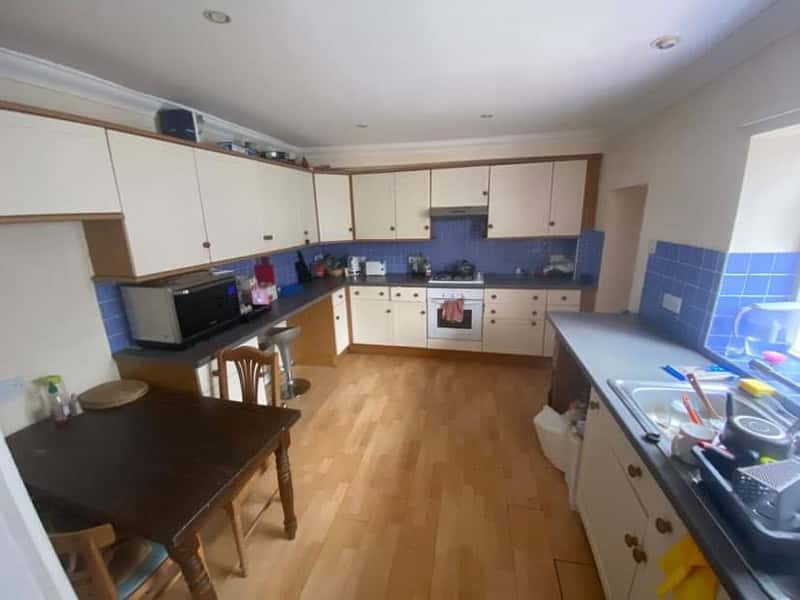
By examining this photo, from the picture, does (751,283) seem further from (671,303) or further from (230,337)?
(230,337)

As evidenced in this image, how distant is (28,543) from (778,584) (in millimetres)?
1303

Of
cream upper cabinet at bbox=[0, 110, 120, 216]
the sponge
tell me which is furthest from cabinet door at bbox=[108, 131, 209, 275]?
the sponge

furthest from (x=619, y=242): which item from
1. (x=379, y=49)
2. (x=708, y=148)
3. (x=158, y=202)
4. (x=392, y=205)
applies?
(x=158, y=202)

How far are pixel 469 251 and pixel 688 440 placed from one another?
290cm

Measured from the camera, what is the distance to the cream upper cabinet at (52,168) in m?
1.24

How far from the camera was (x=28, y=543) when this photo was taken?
1.47ft

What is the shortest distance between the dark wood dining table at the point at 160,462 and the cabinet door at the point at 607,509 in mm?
1333

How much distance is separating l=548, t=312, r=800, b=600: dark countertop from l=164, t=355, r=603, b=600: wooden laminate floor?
84 cm

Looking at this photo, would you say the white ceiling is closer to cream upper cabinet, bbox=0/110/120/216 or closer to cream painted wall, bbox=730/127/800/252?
cream upper cabinet, bbox=0/110/120/216

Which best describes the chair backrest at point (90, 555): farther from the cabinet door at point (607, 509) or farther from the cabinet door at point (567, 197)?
the cabinet door at point (567, 197)

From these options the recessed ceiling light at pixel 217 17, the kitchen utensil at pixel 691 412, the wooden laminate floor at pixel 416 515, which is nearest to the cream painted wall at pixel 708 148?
the kitchen utensil at pixel 691 412

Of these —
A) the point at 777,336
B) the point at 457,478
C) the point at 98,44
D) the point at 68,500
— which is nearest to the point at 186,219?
the point at 98,44

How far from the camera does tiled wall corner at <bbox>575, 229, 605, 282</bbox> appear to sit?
3098mm

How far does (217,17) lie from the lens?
1213 mm
